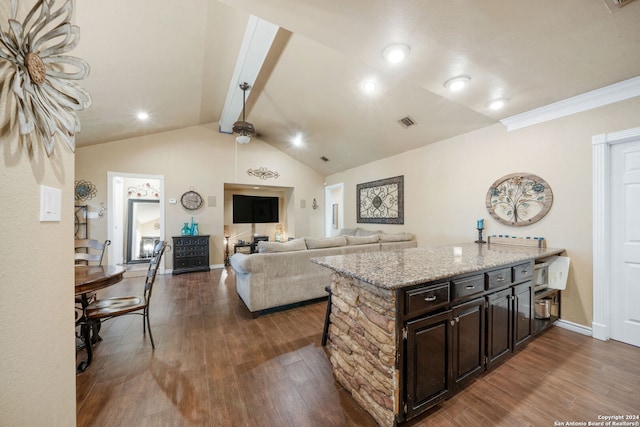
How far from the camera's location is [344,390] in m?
1.77

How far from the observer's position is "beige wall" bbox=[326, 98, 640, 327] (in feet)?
8.37

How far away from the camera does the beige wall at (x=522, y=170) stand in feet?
8.37

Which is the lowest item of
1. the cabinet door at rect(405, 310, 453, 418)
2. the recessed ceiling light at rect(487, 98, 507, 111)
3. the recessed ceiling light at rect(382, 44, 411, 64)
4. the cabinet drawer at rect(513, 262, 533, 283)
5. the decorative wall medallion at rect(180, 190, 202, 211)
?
the cabinet door at rect(405, 310, 453, 418)

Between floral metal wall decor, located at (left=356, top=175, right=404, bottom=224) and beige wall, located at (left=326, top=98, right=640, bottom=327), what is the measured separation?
175 mm

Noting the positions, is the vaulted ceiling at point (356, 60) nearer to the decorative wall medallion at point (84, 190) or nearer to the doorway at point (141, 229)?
the decorative wall medallion at point (84, 190)

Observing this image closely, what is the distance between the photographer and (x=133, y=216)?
20.0ft

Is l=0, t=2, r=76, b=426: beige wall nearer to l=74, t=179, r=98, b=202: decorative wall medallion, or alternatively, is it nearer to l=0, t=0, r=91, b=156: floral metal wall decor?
l=0, t=0, r=91, b=156: floral metal wall decor

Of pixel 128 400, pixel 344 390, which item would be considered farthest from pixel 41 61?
pixel 344 390

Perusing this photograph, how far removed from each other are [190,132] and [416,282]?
19.8ft

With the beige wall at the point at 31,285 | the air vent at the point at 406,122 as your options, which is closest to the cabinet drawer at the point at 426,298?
the beige wall at the point at 31,285

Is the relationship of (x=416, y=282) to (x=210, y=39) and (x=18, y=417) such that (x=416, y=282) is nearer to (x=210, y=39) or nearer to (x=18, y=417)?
(x=18, y=417)

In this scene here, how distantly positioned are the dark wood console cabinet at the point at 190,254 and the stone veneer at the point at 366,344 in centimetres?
454

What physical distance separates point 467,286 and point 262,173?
570 cm

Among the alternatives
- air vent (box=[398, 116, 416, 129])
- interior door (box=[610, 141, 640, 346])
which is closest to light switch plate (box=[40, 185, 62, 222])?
air vent (box=[398, 116, 416, 129])
